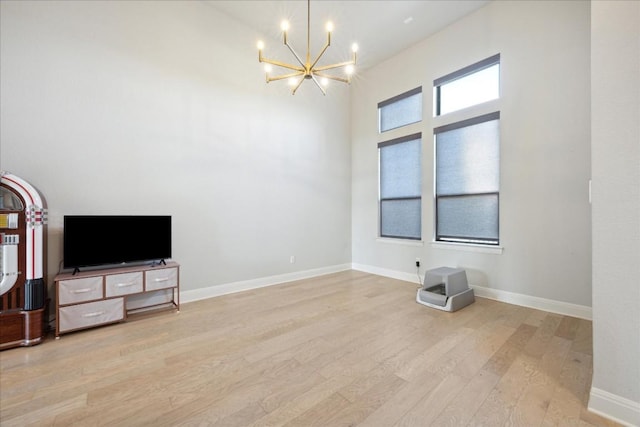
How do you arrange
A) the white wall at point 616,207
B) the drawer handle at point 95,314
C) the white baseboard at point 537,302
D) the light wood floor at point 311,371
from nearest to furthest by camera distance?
the white wall at point 616,207
the light wood floor at point 311,371
the drawer handle at point 95,314
the white baseboard at point 537,302

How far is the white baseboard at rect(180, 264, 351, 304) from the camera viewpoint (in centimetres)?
364

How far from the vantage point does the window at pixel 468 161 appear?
3.68m

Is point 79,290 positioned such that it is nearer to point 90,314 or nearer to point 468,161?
point 90,314

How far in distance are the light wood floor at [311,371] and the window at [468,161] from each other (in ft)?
3.99

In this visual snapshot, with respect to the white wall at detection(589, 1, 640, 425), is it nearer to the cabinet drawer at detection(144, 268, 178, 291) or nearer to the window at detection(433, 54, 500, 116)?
the window at detection(433, 54, 500, 116)

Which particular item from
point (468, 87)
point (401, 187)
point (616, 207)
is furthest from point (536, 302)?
point (468, 87)

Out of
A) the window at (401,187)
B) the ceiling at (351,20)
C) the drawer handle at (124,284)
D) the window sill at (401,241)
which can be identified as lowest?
the drawer handle at (124,284)

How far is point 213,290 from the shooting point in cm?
381

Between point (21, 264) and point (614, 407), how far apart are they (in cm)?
453

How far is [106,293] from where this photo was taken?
2.78m

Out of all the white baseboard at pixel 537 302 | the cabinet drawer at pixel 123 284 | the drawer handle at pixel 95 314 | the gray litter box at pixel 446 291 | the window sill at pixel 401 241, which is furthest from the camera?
the window sill at pixel 401 241

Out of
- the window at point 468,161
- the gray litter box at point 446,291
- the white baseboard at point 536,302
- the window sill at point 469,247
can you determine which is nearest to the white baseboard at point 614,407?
the gray litter box at point 446,291

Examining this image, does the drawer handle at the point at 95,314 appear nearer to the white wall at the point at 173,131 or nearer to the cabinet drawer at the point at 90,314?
the cabinet drawer at the point at 90,314

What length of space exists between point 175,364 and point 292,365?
934mm
